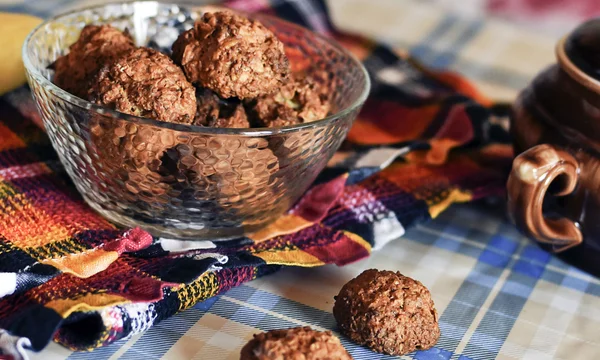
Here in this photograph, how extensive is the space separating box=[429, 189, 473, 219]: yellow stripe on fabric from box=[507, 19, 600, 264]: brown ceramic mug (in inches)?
4.9

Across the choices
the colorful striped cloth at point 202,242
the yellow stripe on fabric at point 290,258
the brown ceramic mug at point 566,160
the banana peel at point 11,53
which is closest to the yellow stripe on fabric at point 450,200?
the colorful striped cloth at point 202,242

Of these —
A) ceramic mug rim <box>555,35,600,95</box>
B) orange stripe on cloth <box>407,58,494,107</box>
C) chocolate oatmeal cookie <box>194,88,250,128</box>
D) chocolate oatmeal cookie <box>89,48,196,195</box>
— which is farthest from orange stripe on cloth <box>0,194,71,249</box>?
orange stripe on cloth <box>407,58,494,107</box>

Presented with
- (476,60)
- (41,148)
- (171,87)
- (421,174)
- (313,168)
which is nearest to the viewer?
(171,87)

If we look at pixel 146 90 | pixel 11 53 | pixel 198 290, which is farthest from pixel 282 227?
pixel 11 53

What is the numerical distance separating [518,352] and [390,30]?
132 centimetres

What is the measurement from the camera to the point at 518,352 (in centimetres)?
87

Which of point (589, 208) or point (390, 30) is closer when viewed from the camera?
point (589, 208)

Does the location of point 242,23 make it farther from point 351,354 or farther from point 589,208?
point 589,208

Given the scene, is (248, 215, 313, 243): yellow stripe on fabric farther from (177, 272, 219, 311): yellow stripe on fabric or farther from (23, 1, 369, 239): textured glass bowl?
(177, 272, 219, 311): yellow stripe on fabric

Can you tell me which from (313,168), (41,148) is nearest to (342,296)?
(313,168)

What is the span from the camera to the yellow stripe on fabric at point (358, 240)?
0.99 metres

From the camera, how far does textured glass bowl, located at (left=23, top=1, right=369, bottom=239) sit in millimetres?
815

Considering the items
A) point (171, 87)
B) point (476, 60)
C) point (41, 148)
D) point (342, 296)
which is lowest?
point (476, 60)

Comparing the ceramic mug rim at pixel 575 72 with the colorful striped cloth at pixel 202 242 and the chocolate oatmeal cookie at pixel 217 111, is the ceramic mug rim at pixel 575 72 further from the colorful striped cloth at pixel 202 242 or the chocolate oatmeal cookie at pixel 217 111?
the chocolate oatmeal cookie at pixel 217 111
